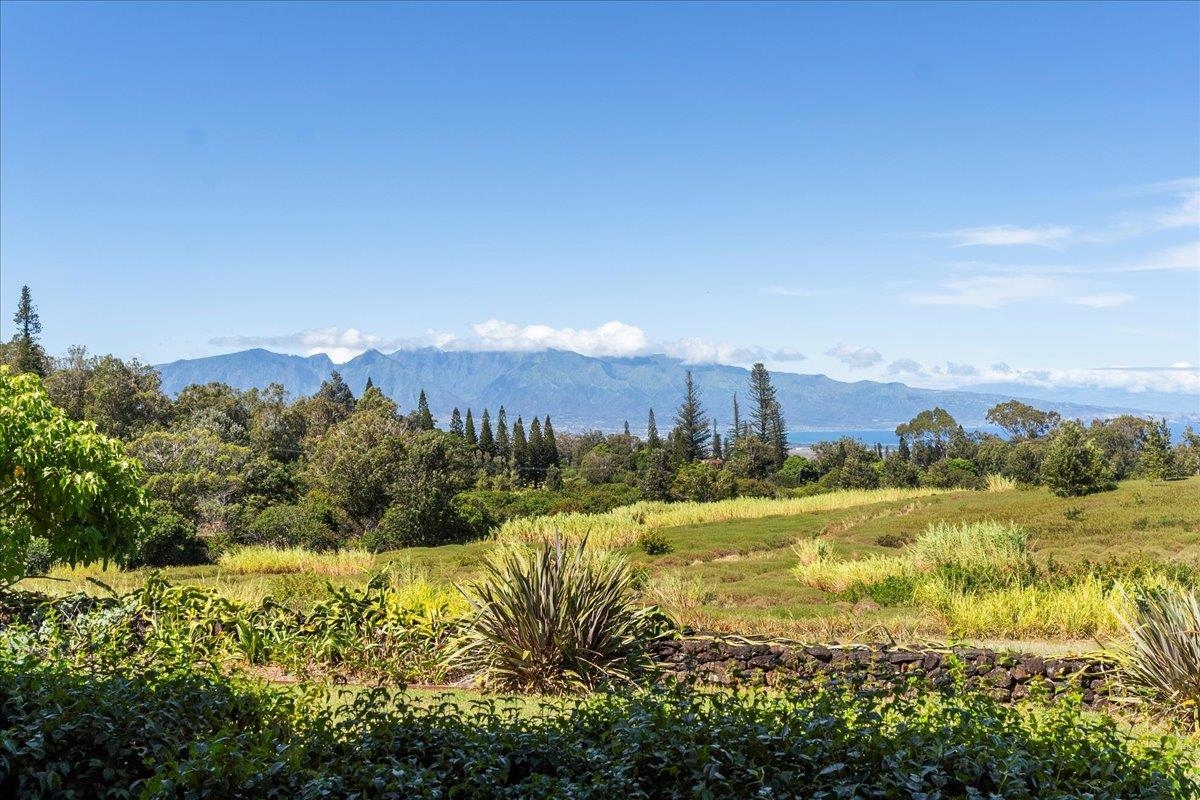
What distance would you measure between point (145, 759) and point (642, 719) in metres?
2.09

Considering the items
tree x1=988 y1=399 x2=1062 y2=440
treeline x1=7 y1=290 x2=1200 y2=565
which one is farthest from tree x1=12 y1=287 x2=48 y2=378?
tree x1=988 y1=399 x2=1062 y2=440

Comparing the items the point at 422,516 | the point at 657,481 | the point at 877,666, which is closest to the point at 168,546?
the point at 422,516

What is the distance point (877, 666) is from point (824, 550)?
348 inches

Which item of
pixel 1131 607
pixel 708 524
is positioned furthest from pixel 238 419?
pixel 1131 607

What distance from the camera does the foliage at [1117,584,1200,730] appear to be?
594cm

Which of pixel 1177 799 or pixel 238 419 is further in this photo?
pixel 238 419

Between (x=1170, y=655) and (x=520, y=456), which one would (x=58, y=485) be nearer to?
(x=1170, y=655)

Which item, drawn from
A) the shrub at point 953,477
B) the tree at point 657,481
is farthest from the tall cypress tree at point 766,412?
the tree at point 657,481

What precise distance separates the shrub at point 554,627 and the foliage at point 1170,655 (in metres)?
3.48

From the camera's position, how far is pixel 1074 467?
24125 millimetres

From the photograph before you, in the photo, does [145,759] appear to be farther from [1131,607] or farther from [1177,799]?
[1131,607]

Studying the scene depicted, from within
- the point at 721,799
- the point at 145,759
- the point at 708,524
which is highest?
the point at 145,759

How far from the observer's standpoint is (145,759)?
3602 mm

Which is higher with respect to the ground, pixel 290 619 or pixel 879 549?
pixel 290 619
